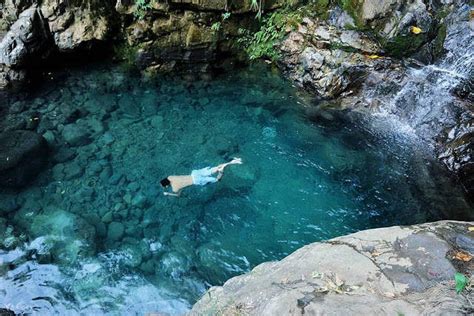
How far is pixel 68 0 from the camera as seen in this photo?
852cm

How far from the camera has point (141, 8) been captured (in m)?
8.62

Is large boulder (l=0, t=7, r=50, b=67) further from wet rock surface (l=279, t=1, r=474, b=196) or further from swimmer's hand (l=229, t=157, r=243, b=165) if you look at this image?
wet rock surface (l=279, t=1, r=474, b=196)

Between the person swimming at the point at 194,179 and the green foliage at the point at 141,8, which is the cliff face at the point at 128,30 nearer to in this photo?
the green foliage at the point at 141,8

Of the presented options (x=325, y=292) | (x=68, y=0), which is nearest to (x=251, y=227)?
(x=325, y=292)

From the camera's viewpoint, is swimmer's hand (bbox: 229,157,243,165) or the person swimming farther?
swimmer's hand (bbox: 229,157,243,165)

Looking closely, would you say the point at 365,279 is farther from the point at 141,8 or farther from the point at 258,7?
the point at 141,8

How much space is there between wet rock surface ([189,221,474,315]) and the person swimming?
8.25 ft

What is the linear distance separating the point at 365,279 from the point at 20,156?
602 centimetres

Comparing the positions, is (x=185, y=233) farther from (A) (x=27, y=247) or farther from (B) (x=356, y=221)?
(B) (x=356, y=221)

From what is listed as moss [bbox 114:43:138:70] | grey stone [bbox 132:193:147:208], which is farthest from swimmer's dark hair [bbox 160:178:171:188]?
moss [bbox 114:43:138:70]

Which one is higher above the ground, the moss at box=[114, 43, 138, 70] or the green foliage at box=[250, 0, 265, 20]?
the green foliage at box=[250, 0, 265, 20]

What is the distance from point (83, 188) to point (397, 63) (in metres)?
6.84

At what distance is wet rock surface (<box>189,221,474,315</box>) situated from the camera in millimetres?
3178

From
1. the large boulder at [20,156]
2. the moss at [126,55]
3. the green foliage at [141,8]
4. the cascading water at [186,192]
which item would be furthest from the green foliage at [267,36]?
the large boulder at [20,156]
